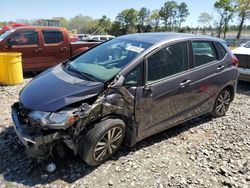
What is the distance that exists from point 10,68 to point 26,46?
1.41m

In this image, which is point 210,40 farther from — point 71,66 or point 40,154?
point 40,154

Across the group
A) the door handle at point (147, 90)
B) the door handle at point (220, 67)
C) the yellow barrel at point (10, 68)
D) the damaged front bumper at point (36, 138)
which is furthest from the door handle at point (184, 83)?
the yellow barrel at point (10, 68)

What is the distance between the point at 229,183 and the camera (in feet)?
9.87

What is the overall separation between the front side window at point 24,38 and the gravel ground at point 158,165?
4.25m

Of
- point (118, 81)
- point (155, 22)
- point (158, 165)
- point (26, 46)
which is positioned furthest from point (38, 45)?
point (155, 22)

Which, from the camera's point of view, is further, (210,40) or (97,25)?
(97,25)

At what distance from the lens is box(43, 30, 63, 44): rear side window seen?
27.2 ft

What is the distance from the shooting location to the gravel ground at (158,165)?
2.95 m

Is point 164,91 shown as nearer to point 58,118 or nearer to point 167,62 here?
point 167,62

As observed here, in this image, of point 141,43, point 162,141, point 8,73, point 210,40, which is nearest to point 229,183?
point 162,141

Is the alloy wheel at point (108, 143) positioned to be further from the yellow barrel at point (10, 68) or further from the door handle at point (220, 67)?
the yellow barrel at point (10, 68)

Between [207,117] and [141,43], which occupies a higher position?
[141,43]

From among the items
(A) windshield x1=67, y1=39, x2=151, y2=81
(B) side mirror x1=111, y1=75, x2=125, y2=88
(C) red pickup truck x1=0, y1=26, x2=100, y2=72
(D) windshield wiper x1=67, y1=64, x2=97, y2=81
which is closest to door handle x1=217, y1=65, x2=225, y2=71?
(A) windshield x1=67, y1=39, x2=151, y2=81

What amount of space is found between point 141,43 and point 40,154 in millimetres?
2068
